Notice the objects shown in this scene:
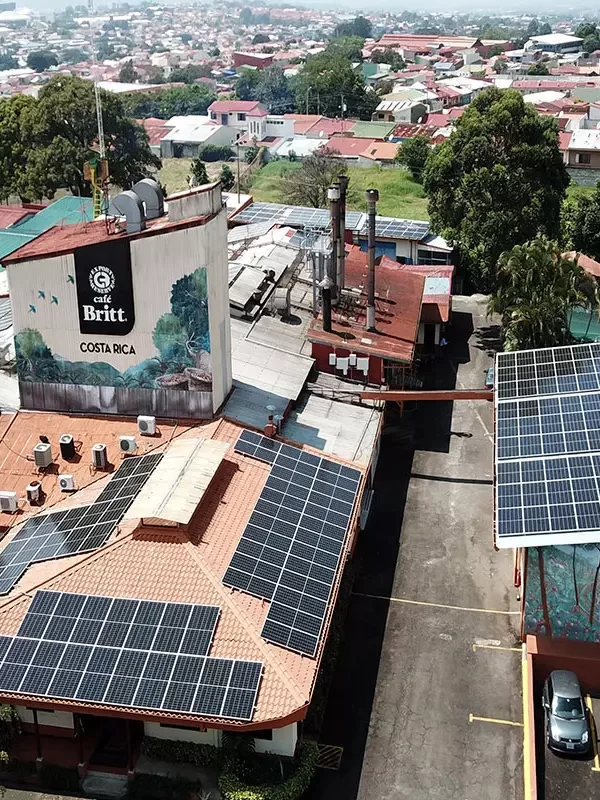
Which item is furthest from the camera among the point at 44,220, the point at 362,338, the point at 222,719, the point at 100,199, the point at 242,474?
the point at 44,220

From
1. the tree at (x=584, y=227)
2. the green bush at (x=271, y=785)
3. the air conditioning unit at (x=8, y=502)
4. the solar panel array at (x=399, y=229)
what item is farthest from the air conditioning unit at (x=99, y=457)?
the tree at (x=584, y=227)

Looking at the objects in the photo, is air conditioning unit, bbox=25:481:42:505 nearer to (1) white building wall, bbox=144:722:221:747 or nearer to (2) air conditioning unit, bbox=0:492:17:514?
(2) air conditioning unit, bbox=0:492:17:514

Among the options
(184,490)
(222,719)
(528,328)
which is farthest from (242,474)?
(528,328)

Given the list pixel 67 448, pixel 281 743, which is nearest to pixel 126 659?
pixel 281 743

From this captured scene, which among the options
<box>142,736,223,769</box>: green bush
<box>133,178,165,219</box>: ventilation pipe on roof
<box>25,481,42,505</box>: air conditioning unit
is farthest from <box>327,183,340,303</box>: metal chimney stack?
<box>142,736,223,769</box>: green bush

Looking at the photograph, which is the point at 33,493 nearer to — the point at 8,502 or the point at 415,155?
the point at 8,502

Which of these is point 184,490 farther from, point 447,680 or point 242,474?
point 447,680
